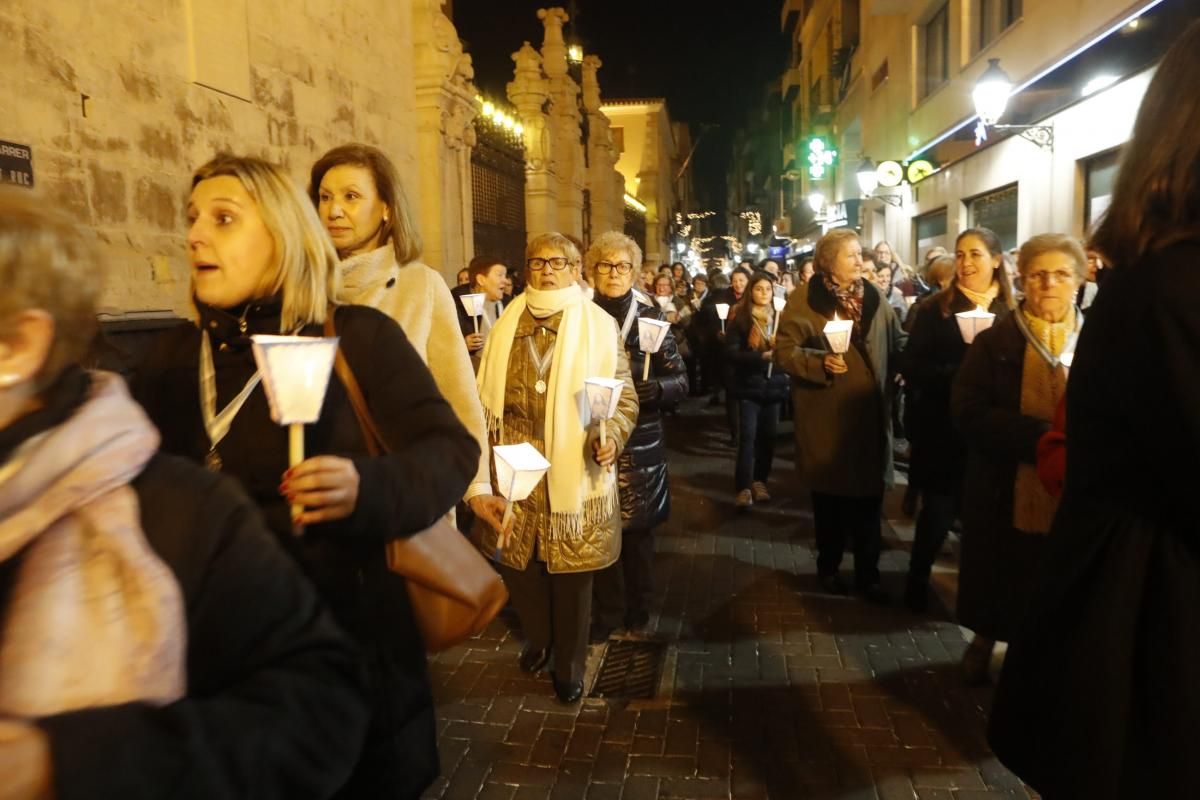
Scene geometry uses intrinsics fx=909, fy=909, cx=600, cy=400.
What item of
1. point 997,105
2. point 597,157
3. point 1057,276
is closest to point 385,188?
point 1057,276

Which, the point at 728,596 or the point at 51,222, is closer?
the point at 51,222

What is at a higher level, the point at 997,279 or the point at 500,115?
the point at 500,115

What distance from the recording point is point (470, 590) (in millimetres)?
1917

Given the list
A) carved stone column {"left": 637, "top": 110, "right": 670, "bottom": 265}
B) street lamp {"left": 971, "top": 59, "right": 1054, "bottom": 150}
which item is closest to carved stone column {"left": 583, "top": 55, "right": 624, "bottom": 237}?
street lamp {"left": 971, "top": 59, "right": 1054, "bottom": 150}

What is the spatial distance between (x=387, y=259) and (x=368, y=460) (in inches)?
50.4

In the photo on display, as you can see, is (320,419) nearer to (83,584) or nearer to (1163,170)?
(83,584)

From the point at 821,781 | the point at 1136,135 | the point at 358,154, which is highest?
the point at 358,154

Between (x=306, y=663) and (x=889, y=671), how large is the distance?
3.81 meters

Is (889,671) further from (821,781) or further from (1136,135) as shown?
(1136,135)

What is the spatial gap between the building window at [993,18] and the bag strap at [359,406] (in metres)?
14.6

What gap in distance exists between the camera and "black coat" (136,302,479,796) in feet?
5.84

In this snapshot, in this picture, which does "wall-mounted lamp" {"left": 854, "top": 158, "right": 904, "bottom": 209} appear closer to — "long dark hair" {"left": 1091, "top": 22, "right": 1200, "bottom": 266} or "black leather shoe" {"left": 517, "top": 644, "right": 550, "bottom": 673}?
"black leather shoe" {"left": 517, "top": 644, "right": 550, "bottom": 673}

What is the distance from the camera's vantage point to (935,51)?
19000 mm

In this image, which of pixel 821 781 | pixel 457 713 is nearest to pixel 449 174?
pixel 457 713
